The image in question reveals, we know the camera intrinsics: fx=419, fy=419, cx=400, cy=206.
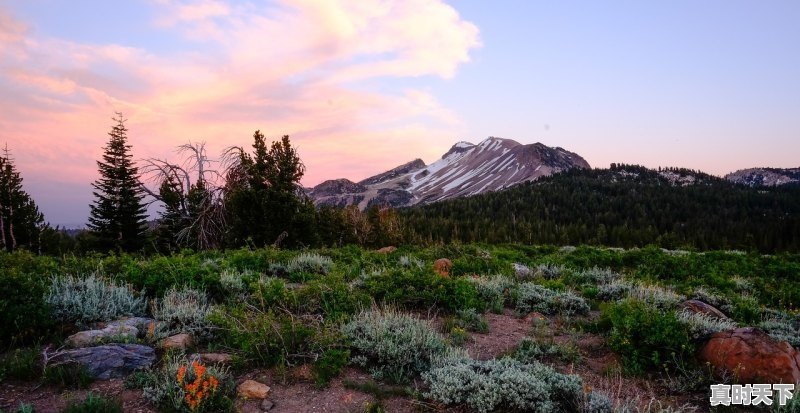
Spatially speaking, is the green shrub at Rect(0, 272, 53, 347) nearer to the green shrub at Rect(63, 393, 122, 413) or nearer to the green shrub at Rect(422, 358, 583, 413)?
the green shrub at Rect(63, 393, 122, 413)

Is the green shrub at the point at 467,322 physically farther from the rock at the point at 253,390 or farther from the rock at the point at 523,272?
the rock at the point at 523,272

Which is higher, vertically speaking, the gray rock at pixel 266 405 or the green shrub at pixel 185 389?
the green shrub at pixel 185 389

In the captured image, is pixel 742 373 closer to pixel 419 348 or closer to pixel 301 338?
pixel 419 348

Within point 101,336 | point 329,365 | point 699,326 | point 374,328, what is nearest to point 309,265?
point 374,328

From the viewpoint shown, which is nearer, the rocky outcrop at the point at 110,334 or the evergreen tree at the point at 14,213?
the rocky outcrop at the point at 110,334

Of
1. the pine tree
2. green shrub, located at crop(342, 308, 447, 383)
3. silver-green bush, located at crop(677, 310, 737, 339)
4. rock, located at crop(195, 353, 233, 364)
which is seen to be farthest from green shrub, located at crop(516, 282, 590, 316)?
the pine tree

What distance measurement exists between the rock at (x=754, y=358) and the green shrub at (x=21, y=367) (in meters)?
8.68

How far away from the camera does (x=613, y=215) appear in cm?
11856

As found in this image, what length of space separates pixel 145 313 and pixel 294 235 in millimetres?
16986

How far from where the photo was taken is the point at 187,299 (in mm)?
7750

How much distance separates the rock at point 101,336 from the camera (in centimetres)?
576

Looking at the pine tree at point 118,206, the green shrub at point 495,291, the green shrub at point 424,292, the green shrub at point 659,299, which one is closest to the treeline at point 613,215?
the pine tree at point 118,206

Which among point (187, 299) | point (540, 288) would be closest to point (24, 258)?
point (187, 299)

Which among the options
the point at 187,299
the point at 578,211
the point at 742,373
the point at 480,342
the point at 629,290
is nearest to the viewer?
the point at 742,373
